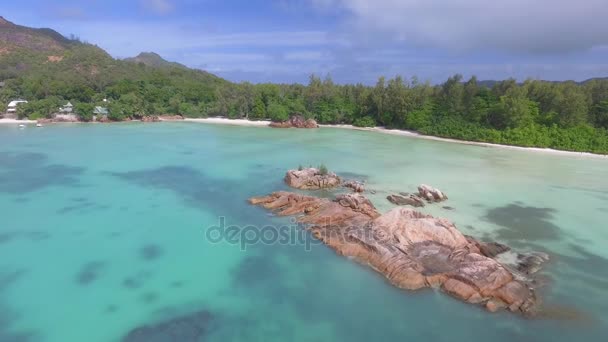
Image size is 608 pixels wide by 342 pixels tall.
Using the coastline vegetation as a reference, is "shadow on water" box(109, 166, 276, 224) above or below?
below

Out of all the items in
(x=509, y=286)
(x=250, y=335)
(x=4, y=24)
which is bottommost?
(x=250, y=335)

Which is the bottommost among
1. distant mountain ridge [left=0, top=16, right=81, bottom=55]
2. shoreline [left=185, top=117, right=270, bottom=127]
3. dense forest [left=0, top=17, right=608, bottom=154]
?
shoreline [left=185, top=117, right=270, bottom=127]

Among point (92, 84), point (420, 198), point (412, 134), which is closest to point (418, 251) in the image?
point (420, 198)

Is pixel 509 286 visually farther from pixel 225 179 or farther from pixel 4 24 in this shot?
pixel 4 24

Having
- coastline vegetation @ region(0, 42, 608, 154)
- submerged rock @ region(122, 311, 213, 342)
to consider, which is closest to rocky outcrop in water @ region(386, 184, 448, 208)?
submerged rock @ region(122, 311, 213, 342)

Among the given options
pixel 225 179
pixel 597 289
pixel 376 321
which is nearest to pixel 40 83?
pixel 225 179

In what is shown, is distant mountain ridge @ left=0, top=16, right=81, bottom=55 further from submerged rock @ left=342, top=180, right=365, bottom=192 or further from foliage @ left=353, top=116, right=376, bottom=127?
submerged rock @ left=342, top=180, right=365, bottom=192
